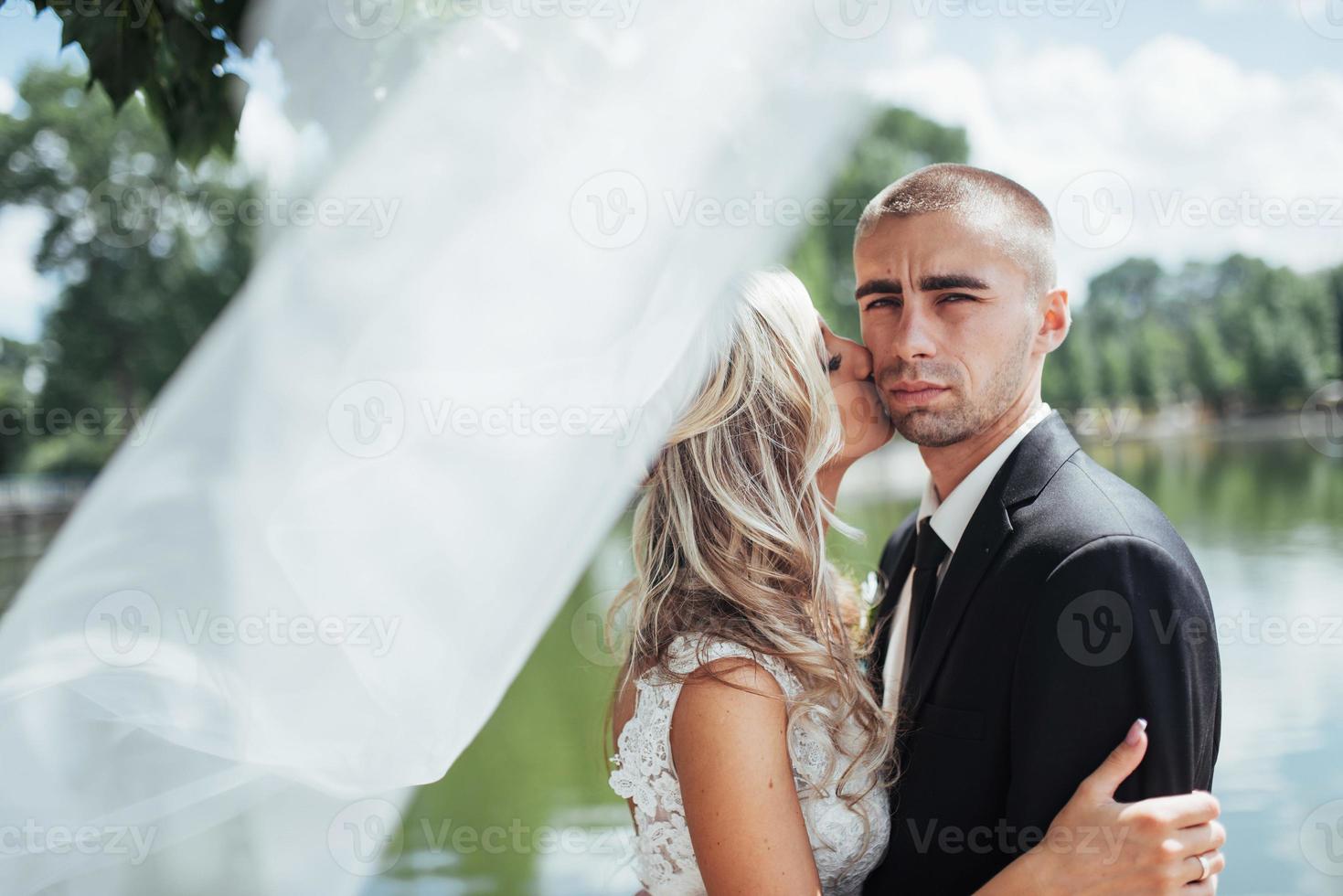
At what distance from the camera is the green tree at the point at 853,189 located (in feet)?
87.1

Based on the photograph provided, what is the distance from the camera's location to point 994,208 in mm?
2383

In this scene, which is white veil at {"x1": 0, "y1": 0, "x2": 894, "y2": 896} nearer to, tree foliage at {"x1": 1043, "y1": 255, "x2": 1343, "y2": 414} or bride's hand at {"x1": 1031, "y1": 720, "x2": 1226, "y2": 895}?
bride's hand at {"x1": 1031, "y1": 720, "x2": 1226, "y2": 895}

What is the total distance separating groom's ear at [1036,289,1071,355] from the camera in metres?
2.49

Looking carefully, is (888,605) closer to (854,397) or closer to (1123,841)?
(854,397)

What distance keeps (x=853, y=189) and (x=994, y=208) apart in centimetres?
3125

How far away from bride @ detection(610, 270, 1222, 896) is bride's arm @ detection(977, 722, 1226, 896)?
0.04m

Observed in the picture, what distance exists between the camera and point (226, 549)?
9.35 feet

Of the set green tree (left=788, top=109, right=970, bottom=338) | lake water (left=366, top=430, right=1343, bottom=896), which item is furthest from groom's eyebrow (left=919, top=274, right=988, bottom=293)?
green tree (left=788, top=109, right=970, bottom=338)

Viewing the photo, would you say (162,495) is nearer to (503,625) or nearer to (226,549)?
(226,549)

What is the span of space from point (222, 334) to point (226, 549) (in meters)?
0.69

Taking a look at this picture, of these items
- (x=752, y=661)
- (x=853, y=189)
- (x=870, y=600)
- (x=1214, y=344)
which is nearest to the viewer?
(x=752, y=661)

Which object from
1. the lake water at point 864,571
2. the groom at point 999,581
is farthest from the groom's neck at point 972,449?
the lake water at point 864,571

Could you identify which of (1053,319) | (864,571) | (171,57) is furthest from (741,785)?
(864,571)

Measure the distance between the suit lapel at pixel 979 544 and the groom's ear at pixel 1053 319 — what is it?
0.31 metres
